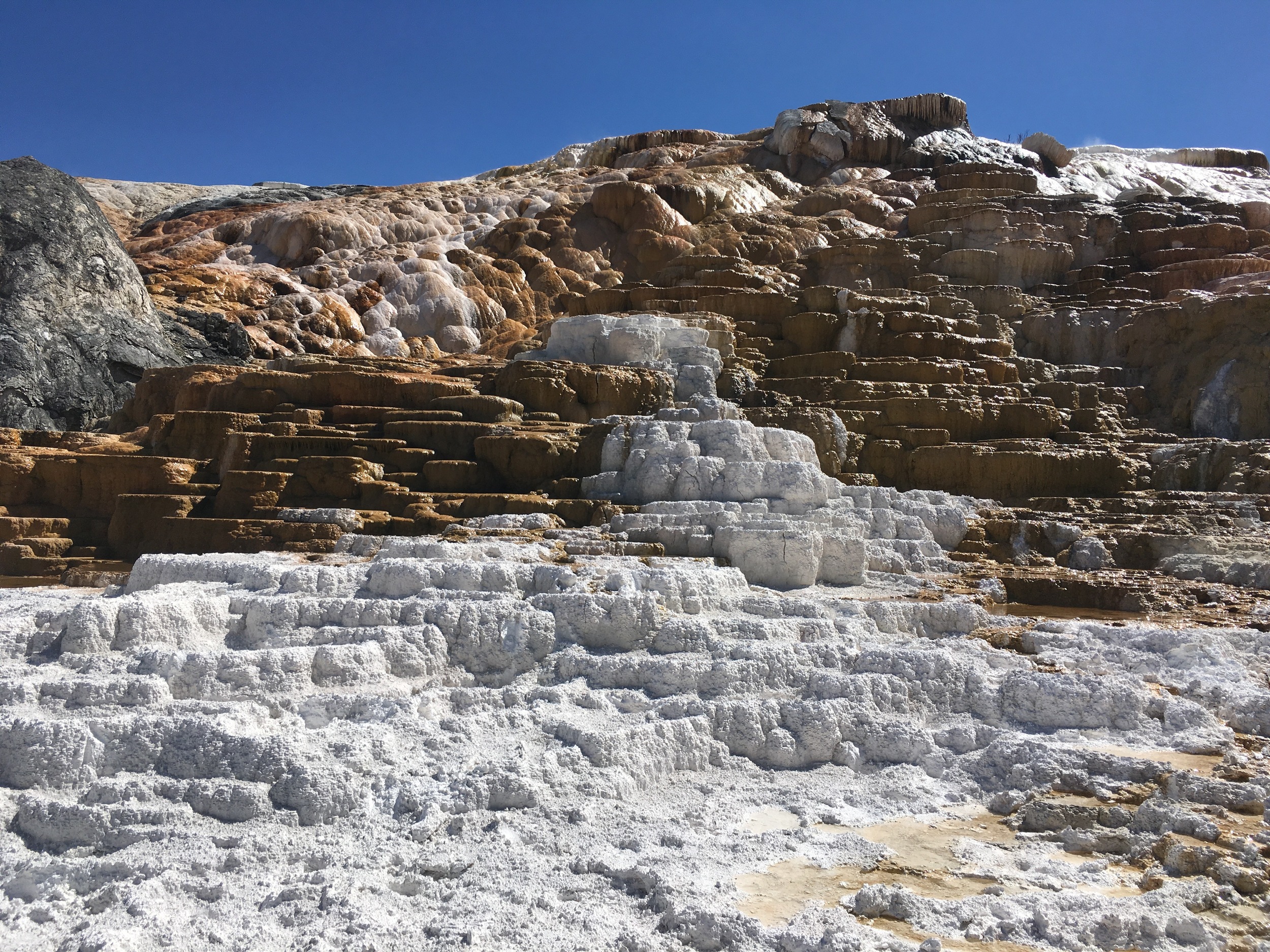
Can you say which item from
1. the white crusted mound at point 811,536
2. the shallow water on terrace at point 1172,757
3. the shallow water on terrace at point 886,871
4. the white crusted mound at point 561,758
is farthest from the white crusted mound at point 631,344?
the shallow water on terrace at point 886,871

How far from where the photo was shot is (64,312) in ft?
52.7

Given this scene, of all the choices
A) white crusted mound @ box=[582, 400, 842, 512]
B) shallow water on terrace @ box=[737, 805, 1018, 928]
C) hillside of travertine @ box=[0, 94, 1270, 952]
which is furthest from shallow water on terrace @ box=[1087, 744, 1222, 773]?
white crusted mound @ box=[582, 400, 842, 512]

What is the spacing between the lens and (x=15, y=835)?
340cm

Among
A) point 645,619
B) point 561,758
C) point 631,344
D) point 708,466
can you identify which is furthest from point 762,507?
point 631,344

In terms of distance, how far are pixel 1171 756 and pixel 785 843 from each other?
6.99 feet

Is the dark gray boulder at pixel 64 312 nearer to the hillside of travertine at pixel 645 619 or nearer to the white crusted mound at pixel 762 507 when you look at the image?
the hillside of travertine at pixel 645 619

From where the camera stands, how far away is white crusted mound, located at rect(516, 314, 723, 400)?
13.5 meters

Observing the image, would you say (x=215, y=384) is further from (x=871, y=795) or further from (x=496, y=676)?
(x=871, y=795)

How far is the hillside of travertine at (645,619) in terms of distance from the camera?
322 centimetres

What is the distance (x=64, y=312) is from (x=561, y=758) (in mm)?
15660

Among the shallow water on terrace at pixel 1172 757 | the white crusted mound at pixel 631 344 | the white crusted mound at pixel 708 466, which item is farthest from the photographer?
the white crusted mound at pixel 631 344

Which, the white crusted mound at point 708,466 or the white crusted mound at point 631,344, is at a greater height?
the white crusted mound at point 631,344

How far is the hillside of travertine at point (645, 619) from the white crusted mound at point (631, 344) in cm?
6

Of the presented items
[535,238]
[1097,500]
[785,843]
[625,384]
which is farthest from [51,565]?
[535,238]
